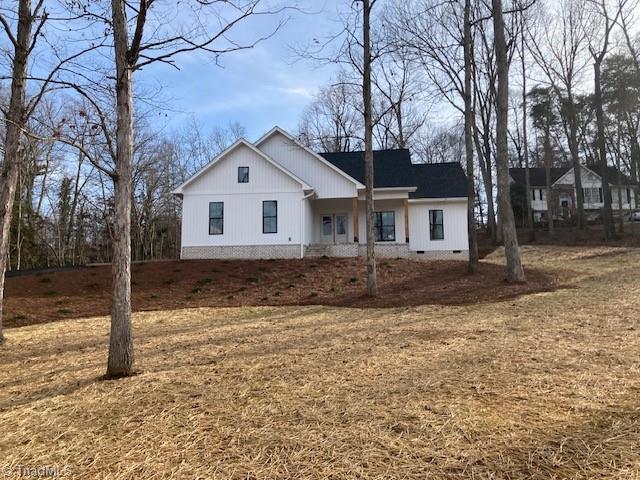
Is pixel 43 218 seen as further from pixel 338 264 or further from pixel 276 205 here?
pixel 338 264

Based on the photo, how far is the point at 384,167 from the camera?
22641 mm

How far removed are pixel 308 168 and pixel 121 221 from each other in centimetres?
1647

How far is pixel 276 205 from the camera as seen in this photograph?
19.5 metres

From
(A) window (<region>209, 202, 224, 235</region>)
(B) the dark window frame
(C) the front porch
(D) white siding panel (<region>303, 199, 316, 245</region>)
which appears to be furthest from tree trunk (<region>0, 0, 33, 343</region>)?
(B) the dark window frame

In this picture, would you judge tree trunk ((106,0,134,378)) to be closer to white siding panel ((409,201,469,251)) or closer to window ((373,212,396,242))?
window ((373,212,396,242))

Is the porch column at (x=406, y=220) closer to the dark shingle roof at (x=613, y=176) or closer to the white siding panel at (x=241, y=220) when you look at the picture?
the white siding panel at (x=241, y=220)

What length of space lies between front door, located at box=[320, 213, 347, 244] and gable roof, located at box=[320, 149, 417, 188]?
86.2 inches

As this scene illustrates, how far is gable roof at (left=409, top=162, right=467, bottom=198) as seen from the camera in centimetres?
2197

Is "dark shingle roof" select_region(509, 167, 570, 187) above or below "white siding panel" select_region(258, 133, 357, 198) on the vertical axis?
above

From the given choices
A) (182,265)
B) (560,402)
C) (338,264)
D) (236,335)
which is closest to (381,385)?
(560,402)

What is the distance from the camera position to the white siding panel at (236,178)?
1956 centimetres

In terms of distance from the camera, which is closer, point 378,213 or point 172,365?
point 172,365

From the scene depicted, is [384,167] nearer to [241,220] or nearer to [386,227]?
[386,227]

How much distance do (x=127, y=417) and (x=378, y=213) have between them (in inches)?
755
